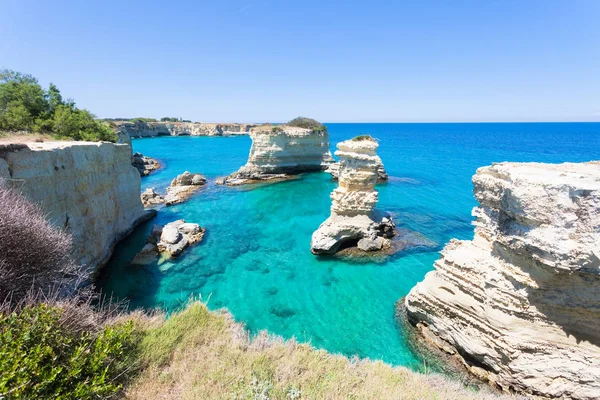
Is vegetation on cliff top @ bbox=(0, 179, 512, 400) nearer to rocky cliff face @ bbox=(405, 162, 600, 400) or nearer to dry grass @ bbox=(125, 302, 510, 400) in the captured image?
dry grass @ bbox=(125, 302, 510, 400)

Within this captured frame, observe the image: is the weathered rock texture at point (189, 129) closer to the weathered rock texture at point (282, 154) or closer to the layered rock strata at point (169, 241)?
the weathered rock texture at point (282, 154)

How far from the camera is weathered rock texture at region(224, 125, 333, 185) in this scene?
3519cm

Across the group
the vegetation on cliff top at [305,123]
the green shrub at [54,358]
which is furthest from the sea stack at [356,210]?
the vegetation on cliff top at [305,123]

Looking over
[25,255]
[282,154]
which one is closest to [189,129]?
[282,154]

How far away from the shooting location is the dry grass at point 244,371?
514 centimetres

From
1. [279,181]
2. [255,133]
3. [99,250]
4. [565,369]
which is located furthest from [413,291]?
[255,133]

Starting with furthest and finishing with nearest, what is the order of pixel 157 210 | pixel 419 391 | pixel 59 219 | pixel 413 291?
1. pixel 157 210
2. pixel 59 219
3. pixel 413 291
4. pixel 419 391

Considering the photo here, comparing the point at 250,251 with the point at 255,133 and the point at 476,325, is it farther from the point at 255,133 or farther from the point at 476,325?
the point at 255,133

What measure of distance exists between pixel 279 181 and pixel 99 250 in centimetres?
2231

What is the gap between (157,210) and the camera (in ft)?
76.6

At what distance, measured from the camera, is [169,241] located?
16484mm

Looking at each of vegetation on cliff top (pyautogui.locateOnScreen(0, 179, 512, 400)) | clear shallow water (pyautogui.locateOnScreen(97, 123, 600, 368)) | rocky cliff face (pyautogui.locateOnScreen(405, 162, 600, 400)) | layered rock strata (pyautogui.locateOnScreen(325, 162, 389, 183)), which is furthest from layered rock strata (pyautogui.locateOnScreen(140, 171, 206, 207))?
rocky cliff face (pyautogui.locateOnScreen(405, 162, 600, 400))

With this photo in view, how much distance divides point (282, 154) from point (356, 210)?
2129 cm

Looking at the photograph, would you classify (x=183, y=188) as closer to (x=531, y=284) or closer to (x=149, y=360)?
(x=149, y=360)
